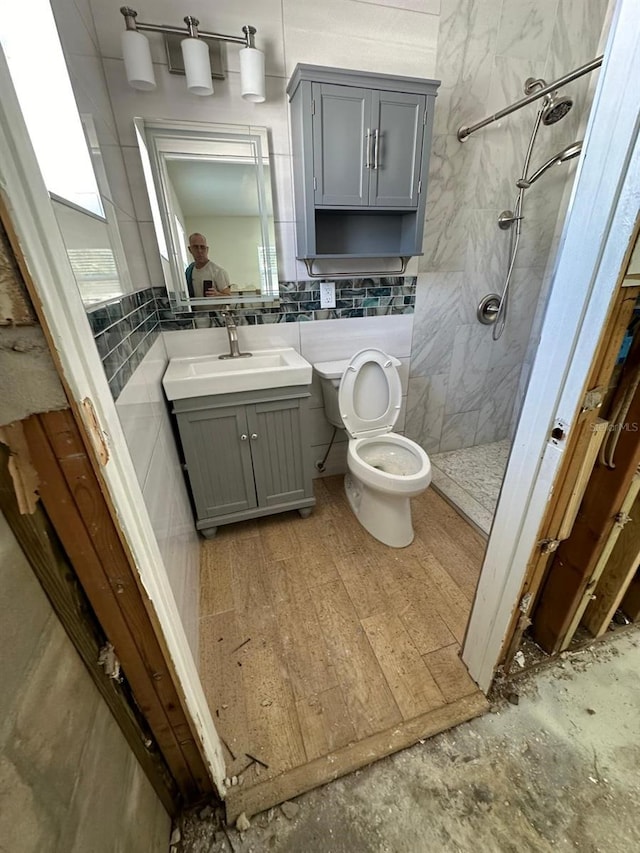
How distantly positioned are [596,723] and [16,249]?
1691 millimetres

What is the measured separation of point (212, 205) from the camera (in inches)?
61.0

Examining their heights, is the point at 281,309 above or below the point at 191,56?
below

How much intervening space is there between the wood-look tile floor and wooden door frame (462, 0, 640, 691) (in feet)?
1.35

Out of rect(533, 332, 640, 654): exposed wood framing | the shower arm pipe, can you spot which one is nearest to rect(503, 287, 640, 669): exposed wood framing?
rect(533, 332, 640, 654): exposed wood framing

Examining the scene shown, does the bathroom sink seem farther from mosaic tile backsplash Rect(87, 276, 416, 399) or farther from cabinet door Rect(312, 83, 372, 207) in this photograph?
cabinet door Rect(312, 83, 372, 207)

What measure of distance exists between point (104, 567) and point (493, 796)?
1124 millimetres

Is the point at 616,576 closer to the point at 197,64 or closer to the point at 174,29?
the point at 197,64

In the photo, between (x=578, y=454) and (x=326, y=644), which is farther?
(x=326, y=644)

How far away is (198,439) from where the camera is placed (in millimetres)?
1502

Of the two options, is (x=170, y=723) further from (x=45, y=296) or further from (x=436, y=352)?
(x=436, y=352)

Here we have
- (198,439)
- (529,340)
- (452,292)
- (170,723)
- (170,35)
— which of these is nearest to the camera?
(170,723)

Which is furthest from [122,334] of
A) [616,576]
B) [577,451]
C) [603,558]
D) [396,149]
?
[616,576]

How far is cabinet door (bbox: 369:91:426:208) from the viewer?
4.64 feet

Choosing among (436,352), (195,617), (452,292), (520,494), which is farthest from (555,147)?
(195,617)
